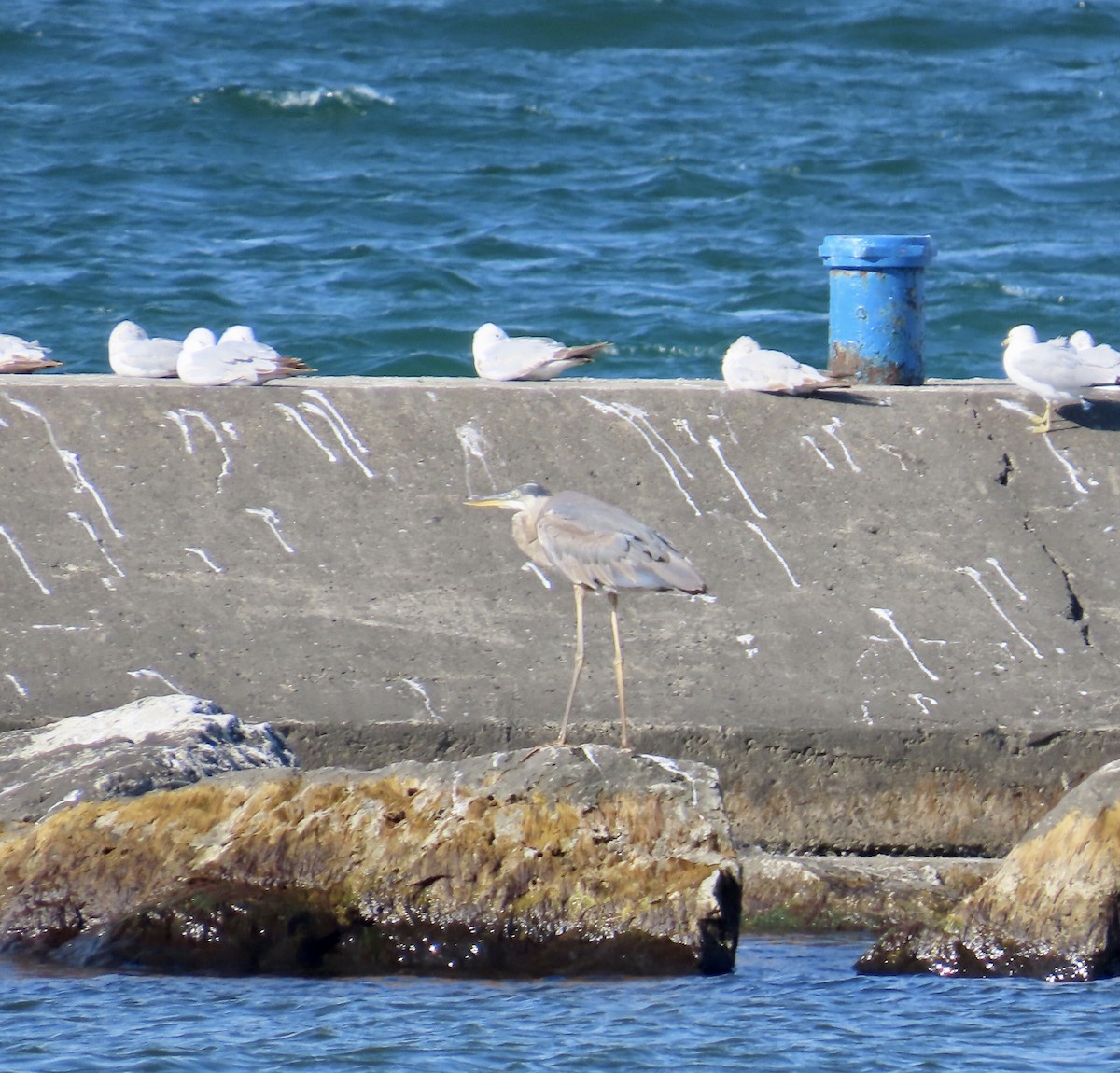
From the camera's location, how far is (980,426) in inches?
286

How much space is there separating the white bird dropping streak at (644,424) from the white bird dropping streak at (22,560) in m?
2.01

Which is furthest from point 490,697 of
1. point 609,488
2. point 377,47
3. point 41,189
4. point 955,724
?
point 377,47

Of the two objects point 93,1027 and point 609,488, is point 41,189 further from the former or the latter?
point 93,1027

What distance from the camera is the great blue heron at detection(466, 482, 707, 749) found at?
5.74 m

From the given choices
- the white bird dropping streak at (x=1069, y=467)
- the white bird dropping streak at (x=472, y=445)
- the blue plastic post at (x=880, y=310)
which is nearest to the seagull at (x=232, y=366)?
the white bird dropping streak at (x=472, y=445)

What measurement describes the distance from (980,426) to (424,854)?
299 cm

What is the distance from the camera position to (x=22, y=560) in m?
6.75

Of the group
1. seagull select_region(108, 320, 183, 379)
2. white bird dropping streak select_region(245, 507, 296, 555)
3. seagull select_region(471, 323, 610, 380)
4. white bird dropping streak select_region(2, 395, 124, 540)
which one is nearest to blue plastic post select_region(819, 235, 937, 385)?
seagull select_region(471, 323, 610, 380)

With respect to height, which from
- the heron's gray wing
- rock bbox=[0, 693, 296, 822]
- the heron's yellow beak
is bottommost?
rock bbox=[0, 693, 296, 822]

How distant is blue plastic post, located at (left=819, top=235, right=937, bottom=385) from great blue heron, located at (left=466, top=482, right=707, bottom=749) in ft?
6.68

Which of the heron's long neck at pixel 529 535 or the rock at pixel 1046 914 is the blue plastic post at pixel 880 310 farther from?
the rock at pixel 1046 914

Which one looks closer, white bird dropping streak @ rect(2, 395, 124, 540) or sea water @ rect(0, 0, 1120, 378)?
white bird dropping streak @ rect(2, 395, 124, 540)

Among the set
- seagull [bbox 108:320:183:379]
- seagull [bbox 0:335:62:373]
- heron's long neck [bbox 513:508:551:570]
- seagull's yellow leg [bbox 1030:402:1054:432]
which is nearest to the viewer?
heron's long neck [bbox 513:508:551:570]

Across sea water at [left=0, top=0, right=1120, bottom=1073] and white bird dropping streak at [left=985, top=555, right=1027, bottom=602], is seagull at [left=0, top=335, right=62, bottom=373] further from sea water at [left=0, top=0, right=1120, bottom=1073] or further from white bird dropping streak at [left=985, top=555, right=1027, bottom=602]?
sea water at [left=0, top=0, right=1120, bottom=1073]
